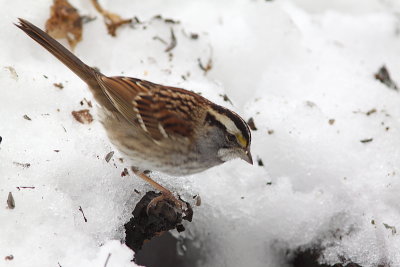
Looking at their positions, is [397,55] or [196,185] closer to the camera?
[196,185]

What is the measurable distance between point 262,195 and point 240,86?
1.10 metres

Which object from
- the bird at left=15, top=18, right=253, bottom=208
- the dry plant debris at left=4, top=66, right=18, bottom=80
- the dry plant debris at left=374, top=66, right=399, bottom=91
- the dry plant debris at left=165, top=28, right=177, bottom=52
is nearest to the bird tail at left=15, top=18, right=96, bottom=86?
the bird at left=15, top=18, right=253, bottom=208

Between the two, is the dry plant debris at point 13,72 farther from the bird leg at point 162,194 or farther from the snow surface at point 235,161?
the bird leg at point 162,194

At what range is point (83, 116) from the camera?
3.66 m

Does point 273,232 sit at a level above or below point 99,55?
below

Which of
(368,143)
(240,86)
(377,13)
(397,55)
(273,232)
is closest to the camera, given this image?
(273,232)

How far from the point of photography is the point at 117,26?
14.7 ft

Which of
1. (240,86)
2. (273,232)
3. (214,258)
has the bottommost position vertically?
(214,258)

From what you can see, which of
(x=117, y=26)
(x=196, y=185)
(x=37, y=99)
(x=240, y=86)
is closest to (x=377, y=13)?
(x=240, y=86)

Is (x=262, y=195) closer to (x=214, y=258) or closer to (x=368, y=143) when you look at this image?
(x=214, y=258)

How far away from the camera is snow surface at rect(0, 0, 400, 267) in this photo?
10.2 feet

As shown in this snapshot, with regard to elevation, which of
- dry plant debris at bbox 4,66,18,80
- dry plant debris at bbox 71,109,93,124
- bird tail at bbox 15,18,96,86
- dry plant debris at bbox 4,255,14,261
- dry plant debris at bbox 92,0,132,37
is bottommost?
dry plant debris at bbox 4,255,14,261

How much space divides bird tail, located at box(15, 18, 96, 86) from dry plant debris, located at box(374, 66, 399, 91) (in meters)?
2.46

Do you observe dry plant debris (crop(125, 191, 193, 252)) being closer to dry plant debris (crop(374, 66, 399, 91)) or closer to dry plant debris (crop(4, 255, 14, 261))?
dry plant debris (crop(4, 255, 14, 261))
